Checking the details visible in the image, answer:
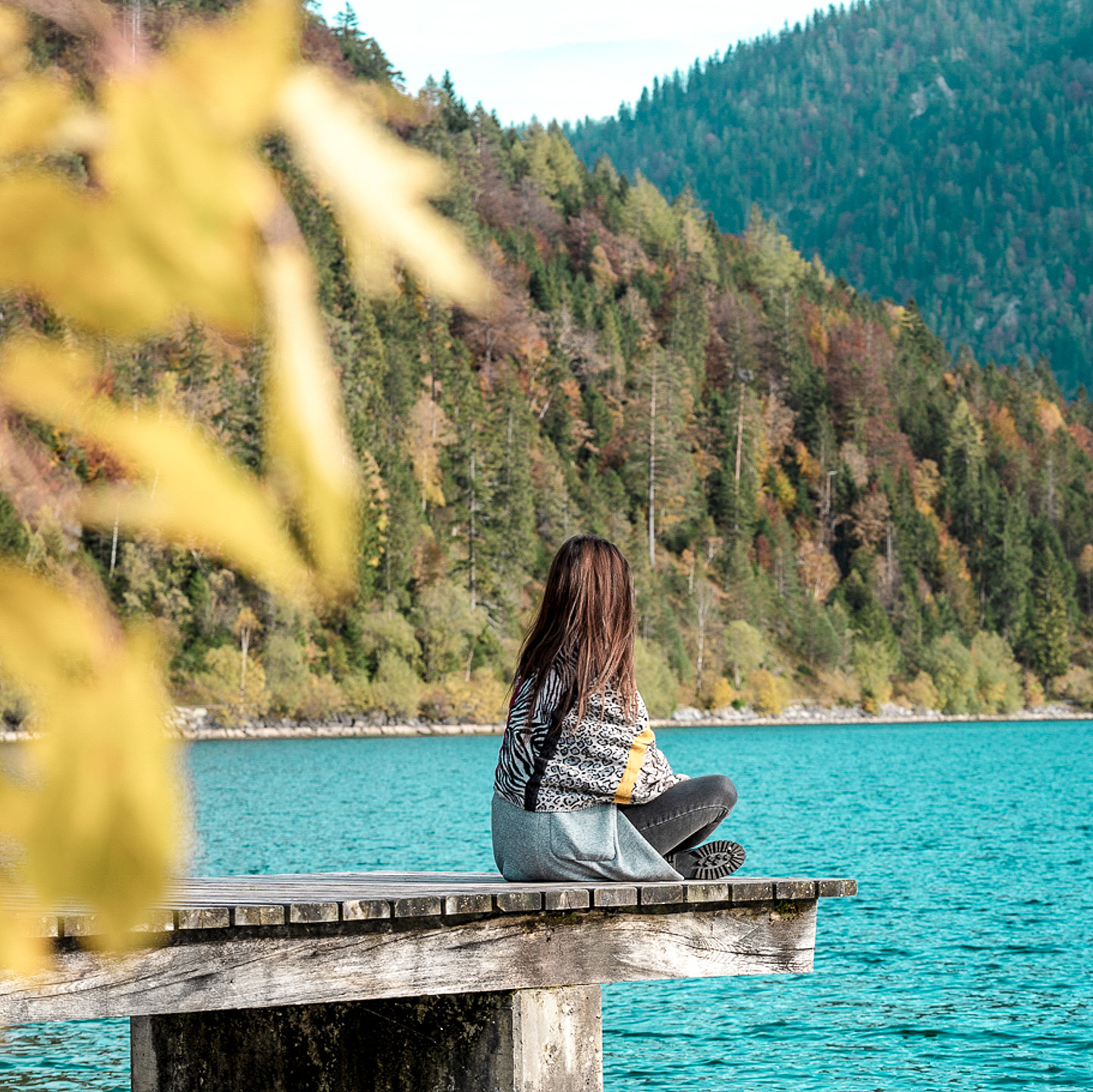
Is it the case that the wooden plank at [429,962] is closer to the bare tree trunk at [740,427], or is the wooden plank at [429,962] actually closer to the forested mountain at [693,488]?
the forested mountain at [693,488]

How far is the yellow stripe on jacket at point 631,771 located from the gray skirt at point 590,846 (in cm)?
6

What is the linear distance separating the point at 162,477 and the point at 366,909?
13.0ft

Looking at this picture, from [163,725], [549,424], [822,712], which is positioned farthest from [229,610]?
[163,725]

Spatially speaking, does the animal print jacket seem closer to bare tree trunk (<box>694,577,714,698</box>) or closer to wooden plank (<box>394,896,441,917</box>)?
wooden plank (<box>394,896,441,917</box>)

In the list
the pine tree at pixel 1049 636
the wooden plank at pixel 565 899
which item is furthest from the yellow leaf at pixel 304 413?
the pine tree at pixel 1049 636

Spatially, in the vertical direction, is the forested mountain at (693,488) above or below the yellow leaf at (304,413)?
above

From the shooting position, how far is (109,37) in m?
0.49

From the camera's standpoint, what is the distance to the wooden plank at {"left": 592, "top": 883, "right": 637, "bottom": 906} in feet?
14.7

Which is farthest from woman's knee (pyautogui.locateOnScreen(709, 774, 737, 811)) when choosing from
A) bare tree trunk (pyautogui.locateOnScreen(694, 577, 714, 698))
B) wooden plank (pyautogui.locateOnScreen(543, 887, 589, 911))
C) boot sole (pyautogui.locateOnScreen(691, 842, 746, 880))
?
bare tree trunk (pyautogui.locateOnScreen(694, 577, 714, 698))

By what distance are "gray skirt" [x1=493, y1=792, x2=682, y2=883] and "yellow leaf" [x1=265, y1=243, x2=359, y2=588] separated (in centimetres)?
444

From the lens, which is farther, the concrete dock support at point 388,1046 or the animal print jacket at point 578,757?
the animal print jacket at point 578,757

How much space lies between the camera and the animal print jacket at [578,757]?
4.81 m

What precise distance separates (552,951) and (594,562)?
1.16 meters

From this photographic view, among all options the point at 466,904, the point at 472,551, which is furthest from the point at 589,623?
the point at 472,551
